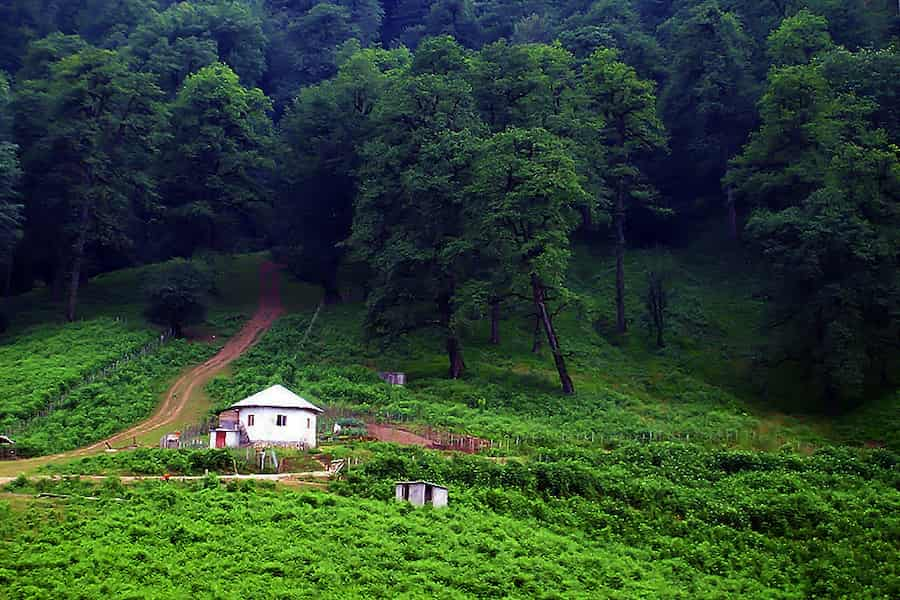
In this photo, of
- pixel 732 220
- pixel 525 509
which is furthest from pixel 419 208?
pixel 525 509

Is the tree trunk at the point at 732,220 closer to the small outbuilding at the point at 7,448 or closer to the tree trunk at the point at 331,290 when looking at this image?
the tree trunk at the point at 331,290

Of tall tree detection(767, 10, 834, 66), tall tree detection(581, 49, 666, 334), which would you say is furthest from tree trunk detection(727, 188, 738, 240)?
tall tree detection(581, 49, 666, 334)

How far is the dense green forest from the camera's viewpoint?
58.3 m

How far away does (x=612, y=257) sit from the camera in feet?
253

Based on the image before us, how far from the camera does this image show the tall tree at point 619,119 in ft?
222

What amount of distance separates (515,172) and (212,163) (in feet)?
86.7

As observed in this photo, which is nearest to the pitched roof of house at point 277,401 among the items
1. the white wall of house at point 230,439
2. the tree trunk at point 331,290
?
the white wall of house at point 230,439

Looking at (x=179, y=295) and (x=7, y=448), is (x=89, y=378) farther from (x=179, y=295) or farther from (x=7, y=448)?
(x=7, y=448)

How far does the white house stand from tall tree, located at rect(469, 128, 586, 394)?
50.1ft

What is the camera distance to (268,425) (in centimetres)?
4794

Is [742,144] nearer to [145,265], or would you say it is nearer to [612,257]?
[612,257]

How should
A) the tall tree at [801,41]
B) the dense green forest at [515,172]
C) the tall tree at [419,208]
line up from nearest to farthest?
the dense green forest at [515,172]
the tall tree at [419,208]
the tall tree at [801,41]

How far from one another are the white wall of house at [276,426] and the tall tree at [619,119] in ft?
83.0

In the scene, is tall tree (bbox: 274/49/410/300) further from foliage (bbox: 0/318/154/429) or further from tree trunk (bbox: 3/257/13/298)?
tree trunk (bbox: 3/257/13/298)
